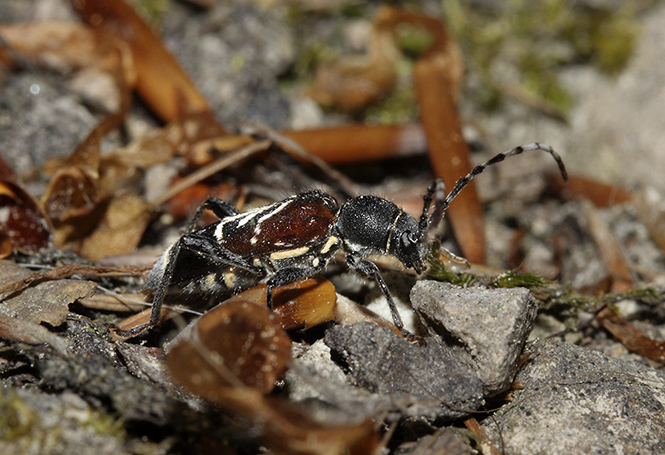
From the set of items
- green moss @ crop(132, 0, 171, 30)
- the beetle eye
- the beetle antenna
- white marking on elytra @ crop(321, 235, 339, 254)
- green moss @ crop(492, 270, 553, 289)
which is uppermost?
green moss @ crop(132, 0, 171, 30)

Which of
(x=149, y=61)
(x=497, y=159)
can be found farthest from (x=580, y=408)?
(x=149, y=61)

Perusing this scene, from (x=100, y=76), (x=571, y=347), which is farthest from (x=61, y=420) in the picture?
(x=100, y=76)

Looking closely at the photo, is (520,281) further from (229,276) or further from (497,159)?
(229,276)

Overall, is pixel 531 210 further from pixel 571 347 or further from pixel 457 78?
pixel 571 347

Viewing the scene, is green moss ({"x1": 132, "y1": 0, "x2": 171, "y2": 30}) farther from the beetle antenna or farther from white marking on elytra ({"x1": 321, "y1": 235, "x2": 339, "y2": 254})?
the beetle antenna

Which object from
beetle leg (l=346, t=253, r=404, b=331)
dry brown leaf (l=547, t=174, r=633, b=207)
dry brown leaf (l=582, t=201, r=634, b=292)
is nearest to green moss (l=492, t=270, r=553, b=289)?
beetle leg (l=346, t=253, r=404, b=331)

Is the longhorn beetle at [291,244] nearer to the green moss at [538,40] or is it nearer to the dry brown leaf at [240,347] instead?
the dry brown leaf at [240,347]

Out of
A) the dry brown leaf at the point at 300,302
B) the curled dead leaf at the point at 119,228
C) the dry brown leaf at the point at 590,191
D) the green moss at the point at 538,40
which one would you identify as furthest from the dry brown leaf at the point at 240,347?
the green moss at the point at 538,40
